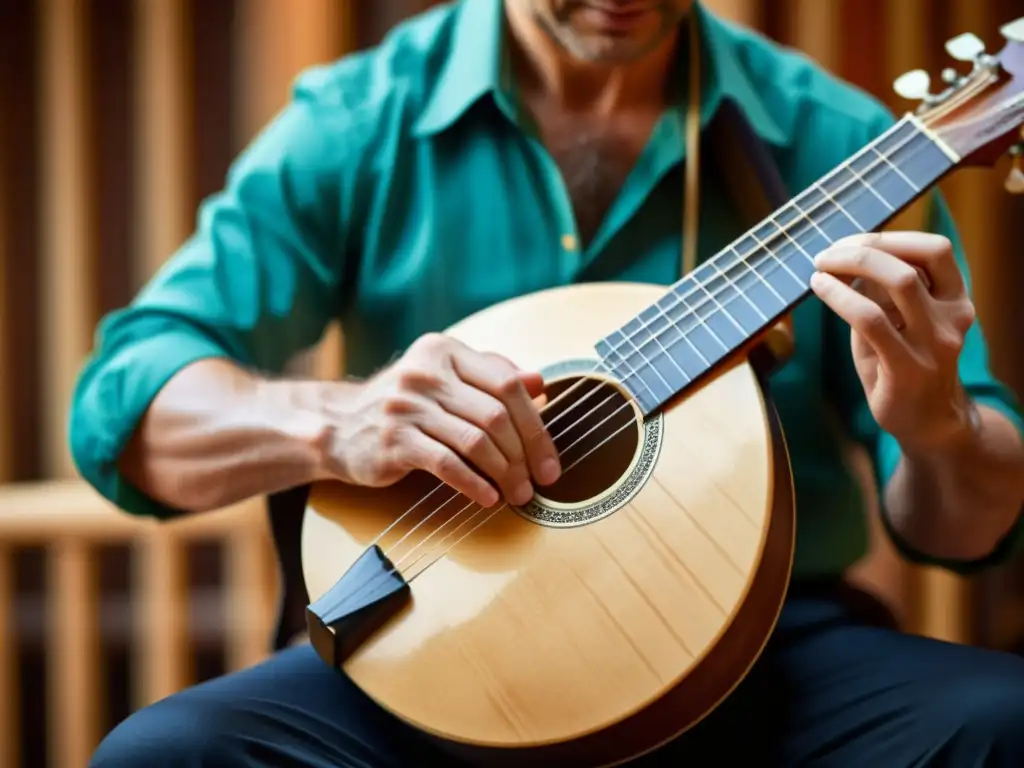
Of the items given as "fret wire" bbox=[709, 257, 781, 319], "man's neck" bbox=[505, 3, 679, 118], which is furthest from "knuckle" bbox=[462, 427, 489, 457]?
"man's neck" bbox=[505, 3, 679, 118]

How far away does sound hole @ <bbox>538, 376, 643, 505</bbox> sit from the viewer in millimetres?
773

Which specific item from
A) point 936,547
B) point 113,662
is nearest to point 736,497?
point 936,547

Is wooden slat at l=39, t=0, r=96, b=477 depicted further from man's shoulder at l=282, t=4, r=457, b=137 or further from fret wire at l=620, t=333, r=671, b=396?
fret wire at l=620, t=333, r=671, b=396

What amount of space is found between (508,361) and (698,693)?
27cm

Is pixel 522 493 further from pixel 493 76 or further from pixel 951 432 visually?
pixel 493 76

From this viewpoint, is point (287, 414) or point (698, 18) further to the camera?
point (698, 18)

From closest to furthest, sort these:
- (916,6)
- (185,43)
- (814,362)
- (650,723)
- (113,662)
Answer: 1. (650,723)
2. (814,362)
3. (916,6)
4. (185,43)
5. (113,662)

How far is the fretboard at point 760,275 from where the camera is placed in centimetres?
75

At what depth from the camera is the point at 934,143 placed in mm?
755

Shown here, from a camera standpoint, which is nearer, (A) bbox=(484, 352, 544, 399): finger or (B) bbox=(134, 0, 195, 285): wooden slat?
(A) bbox=(484, 352, 544, 399): finger

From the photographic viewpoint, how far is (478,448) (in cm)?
72

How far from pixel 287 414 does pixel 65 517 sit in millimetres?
808

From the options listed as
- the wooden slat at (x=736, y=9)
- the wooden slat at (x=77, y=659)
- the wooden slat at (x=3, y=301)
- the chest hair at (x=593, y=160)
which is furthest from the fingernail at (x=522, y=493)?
the wooden slat at (x=3, y=301)

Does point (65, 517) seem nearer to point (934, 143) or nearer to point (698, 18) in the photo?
point (698, 18)
